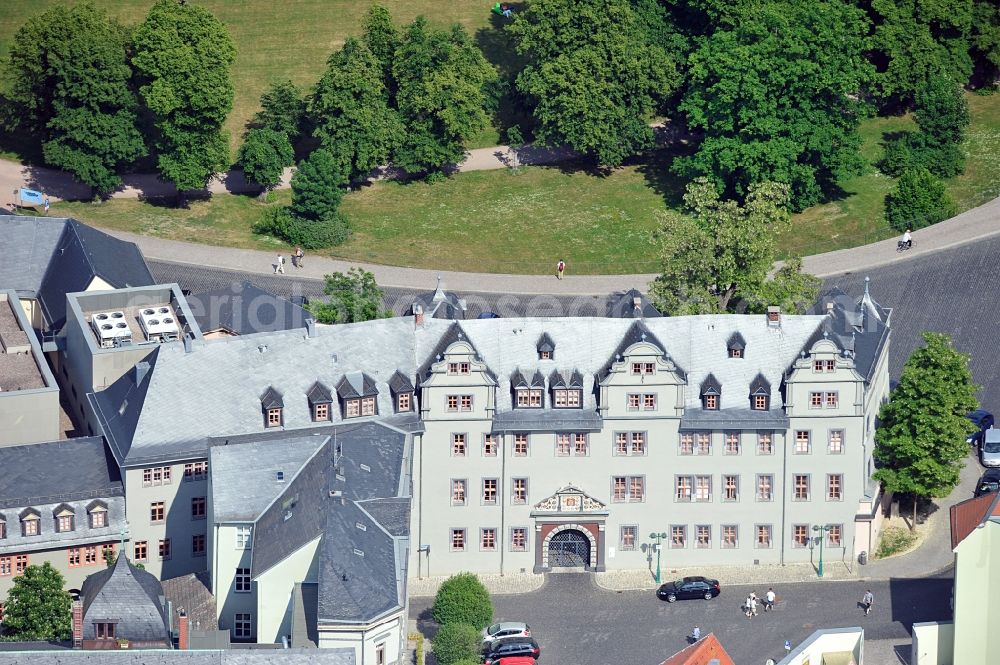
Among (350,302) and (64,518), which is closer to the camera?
(64,518)

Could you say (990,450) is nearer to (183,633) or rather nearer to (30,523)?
(183,633)

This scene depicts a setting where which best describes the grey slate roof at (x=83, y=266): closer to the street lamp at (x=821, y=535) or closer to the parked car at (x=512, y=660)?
the parked car at (x=512, y=660)

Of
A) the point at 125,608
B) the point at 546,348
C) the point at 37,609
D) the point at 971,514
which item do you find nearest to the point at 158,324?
the point at 546,348

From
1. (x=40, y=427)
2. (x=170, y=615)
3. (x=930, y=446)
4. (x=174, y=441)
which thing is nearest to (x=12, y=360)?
(x=40, y=427)

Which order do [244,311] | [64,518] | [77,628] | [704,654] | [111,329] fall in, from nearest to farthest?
[704,654] → [77,628] → [64,518] → [111,329] → [244,311]

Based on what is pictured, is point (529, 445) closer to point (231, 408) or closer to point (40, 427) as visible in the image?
point (231, 408)

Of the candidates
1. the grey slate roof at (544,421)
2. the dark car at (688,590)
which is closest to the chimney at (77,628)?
the grey slate roof at (544,421)
